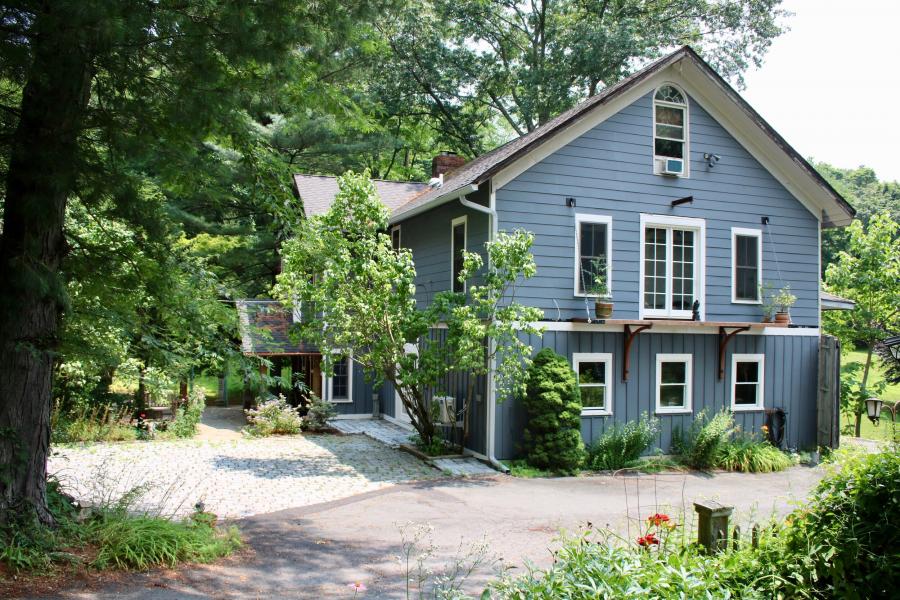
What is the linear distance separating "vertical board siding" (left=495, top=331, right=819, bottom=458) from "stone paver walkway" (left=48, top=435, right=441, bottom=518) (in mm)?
2666

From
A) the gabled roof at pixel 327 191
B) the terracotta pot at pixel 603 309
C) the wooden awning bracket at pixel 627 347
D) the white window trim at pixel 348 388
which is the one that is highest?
the gabled roof at pixel 327 191

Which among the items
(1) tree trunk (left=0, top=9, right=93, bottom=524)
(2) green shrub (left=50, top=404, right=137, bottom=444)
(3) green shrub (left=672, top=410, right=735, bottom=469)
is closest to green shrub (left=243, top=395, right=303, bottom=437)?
(2) green shrub (left=50, top=404, right=137, bottom=444)

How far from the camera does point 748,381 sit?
49.5 feet

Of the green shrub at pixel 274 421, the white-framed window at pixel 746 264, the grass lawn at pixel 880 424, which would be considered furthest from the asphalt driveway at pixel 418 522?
the green shrub at pixel 274 421

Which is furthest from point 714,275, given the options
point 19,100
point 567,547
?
point 19,100

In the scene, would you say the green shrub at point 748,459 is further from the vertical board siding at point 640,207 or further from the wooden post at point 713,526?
the wooden post at point 713,526

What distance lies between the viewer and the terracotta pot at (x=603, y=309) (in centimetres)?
1315

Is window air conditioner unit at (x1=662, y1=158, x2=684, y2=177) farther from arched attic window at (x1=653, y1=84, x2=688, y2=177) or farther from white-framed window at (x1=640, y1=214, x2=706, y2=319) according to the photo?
white-framed window at (x1=640, y1=214, x2=706, y2=319)

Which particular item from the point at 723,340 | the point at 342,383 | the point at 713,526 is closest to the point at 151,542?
the point at 713,526

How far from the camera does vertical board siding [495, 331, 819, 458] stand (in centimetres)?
1314

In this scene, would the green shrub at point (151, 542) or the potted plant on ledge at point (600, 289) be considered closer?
the green shrub at point (151, 542)

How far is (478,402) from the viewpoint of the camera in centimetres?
1355

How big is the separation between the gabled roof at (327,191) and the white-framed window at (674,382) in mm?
8568

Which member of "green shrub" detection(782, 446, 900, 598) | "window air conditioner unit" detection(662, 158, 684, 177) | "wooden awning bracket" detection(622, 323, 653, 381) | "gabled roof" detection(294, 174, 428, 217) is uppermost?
"gabled roof" detection(294, 174, 428, 217)
